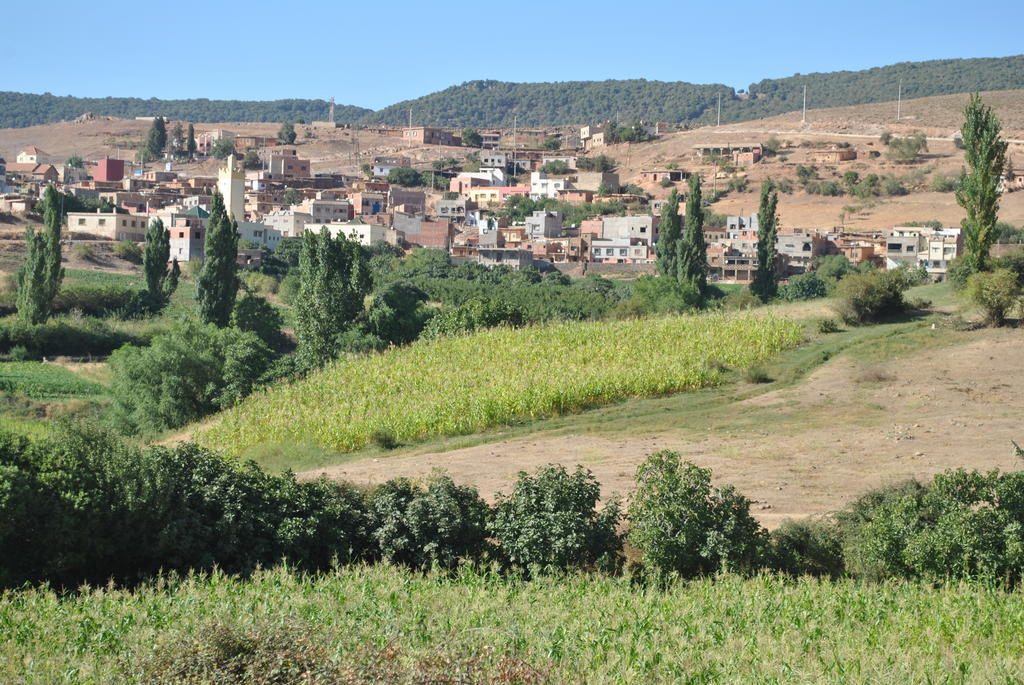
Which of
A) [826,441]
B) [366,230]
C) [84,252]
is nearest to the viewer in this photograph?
[826,441]

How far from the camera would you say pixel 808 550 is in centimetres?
1596

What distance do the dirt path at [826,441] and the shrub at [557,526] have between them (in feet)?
10.9

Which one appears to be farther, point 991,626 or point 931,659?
point 991,626

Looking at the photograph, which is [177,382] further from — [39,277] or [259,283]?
[259,283]

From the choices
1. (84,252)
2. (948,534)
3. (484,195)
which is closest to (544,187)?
(484,195)

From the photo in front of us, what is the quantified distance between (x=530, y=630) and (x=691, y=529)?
14.6 ft

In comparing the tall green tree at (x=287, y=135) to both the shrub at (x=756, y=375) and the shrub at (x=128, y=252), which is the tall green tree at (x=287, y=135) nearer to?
the shrub at (x=128, y=252)

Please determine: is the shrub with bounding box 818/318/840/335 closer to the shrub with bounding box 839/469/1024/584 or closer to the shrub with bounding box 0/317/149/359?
the shrub with bounding box 839/469/1024/584

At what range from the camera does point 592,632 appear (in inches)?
439

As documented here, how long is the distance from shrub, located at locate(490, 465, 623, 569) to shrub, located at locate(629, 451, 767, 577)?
1.55 ft

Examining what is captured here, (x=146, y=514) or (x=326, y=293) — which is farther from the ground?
(x=326, y=293)

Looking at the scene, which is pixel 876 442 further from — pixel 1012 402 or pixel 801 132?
pixel 801 132

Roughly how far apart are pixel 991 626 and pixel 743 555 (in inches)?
145

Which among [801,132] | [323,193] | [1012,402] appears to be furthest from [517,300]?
[801,132]
